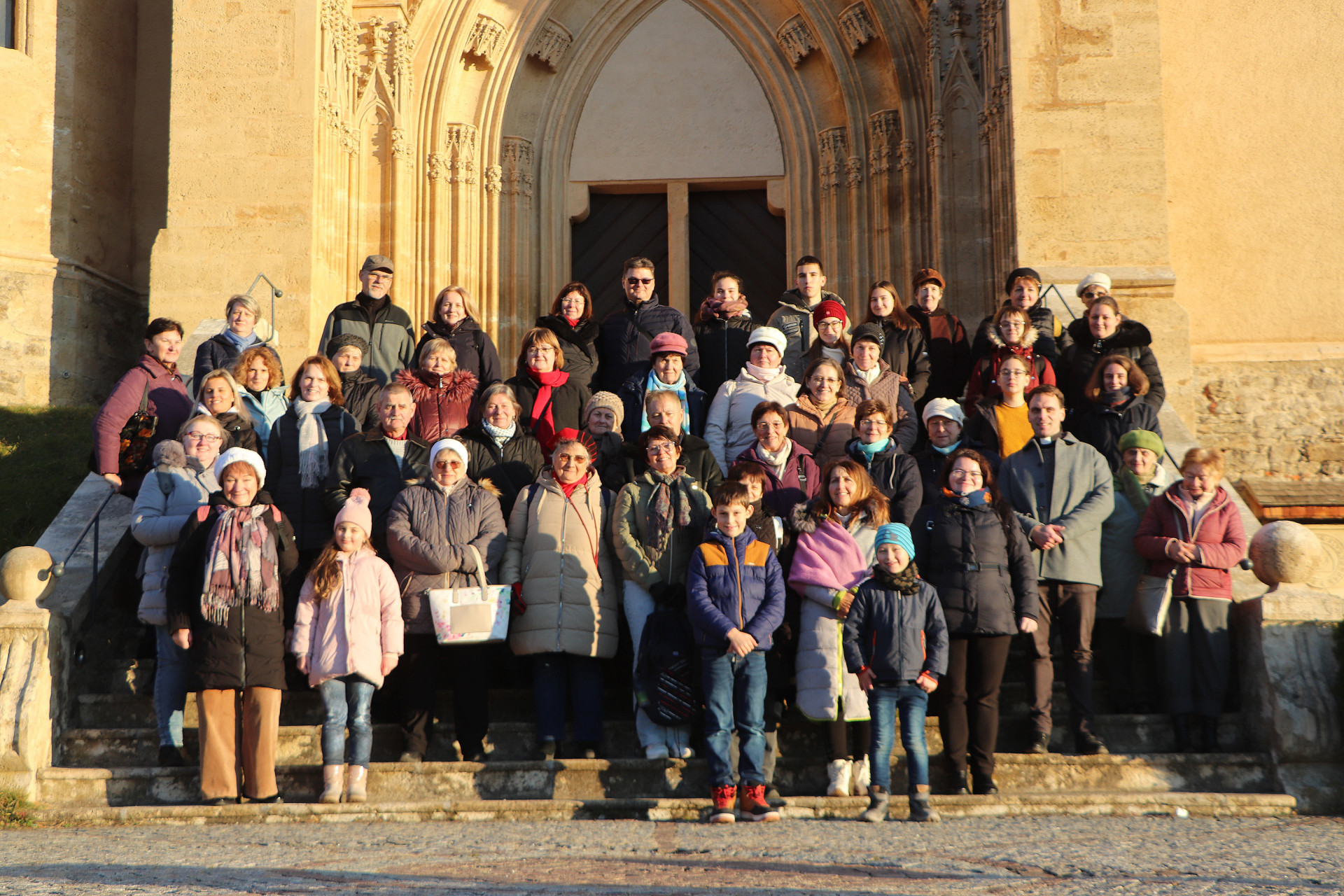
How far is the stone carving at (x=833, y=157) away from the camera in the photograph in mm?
12852

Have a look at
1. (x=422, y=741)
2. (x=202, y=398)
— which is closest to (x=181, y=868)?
(x=422, y=741)

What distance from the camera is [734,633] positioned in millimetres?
5887

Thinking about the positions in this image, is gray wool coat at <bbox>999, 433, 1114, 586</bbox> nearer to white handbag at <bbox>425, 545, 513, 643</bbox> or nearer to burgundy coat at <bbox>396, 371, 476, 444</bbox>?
white handbag at <bbox>425, 545, 513, 643</bbox>

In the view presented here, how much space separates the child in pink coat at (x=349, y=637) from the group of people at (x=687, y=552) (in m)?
0.01

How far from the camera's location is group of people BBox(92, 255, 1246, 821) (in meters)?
6.00

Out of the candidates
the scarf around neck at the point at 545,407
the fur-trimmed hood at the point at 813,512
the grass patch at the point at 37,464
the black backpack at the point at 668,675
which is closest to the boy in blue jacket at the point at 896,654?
the fur-trimmed hood at the point at 813,512

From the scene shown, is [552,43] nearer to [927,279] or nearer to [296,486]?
[927,279]

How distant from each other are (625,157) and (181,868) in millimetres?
9939

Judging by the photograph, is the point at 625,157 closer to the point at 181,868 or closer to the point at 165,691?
the point at 165,691

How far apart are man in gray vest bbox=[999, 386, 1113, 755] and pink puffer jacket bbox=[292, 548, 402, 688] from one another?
2965 mm

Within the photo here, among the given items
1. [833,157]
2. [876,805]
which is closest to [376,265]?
[876,805]

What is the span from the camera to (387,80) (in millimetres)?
12148

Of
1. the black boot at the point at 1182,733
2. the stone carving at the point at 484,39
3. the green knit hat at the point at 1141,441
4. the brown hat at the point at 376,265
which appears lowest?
the black boot at the point at 1182,733

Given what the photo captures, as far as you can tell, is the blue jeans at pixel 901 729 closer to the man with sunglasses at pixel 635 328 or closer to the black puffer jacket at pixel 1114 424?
the black puffer jacket at pixel 1114 424
